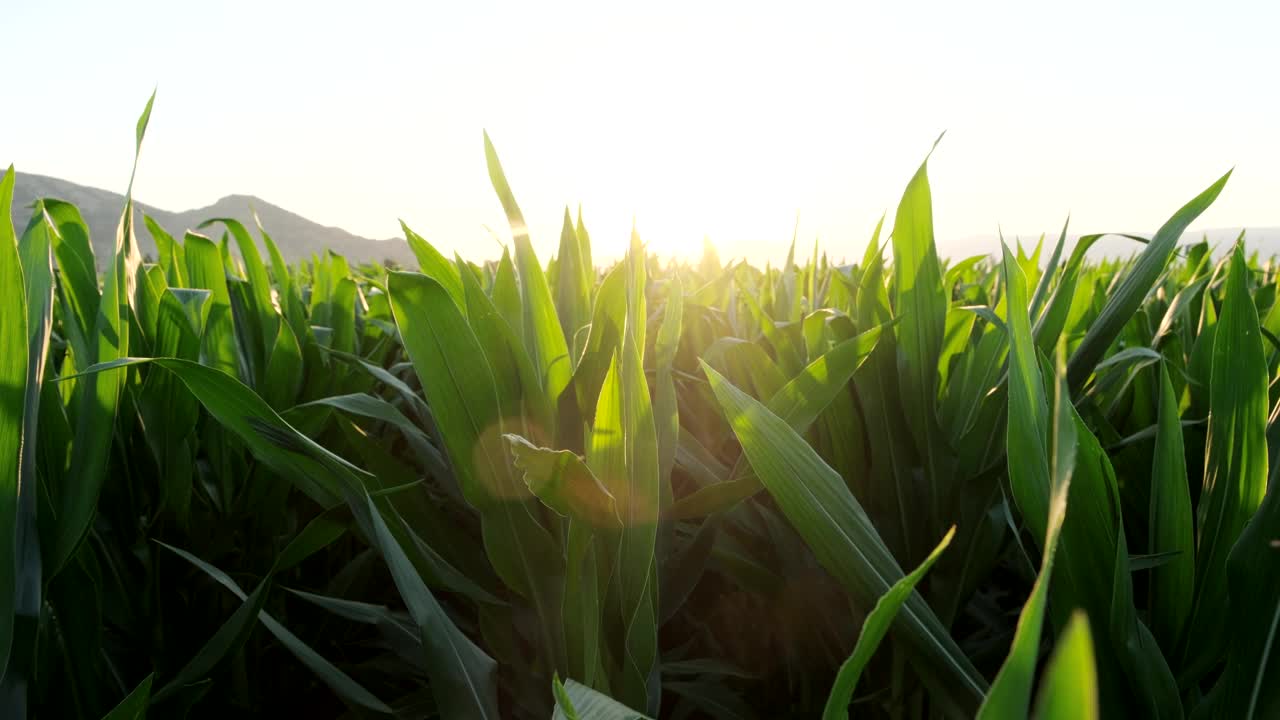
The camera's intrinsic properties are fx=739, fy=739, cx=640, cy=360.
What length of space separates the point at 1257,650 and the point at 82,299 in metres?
0.81

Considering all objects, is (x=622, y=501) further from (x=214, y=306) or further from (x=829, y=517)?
(x=214, y=306)

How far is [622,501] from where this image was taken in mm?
388

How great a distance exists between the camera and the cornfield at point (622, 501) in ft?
1.15

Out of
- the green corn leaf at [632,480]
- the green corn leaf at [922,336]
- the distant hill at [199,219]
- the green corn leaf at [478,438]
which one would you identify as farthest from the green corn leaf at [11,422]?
the distant hill at [199,219]

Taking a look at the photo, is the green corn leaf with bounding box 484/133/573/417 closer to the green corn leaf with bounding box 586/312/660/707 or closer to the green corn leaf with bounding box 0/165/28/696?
the green corn leaf with bounding box 586/312/660/707

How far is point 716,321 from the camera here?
1158mm

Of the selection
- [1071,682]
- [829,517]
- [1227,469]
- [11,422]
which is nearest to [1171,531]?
[1227,469]

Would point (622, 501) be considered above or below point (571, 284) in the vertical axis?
below

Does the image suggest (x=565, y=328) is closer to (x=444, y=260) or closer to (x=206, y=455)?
(x=444, y=260)

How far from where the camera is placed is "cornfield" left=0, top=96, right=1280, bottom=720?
13.8 inches

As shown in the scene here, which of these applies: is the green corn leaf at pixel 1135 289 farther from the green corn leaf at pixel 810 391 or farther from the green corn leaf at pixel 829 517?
the green corn leaf at pixel 829 517

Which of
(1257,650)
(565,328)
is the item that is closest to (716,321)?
(565,328)

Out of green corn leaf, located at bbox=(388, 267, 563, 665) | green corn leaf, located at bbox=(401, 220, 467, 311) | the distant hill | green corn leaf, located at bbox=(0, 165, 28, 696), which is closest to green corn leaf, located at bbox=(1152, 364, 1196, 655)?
green corn leaf, located at bbox=(388, 267, 563, 665)

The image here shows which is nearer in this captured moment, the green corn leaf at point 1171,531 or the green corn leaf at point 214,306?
the green corn leaf at point 1171,531
